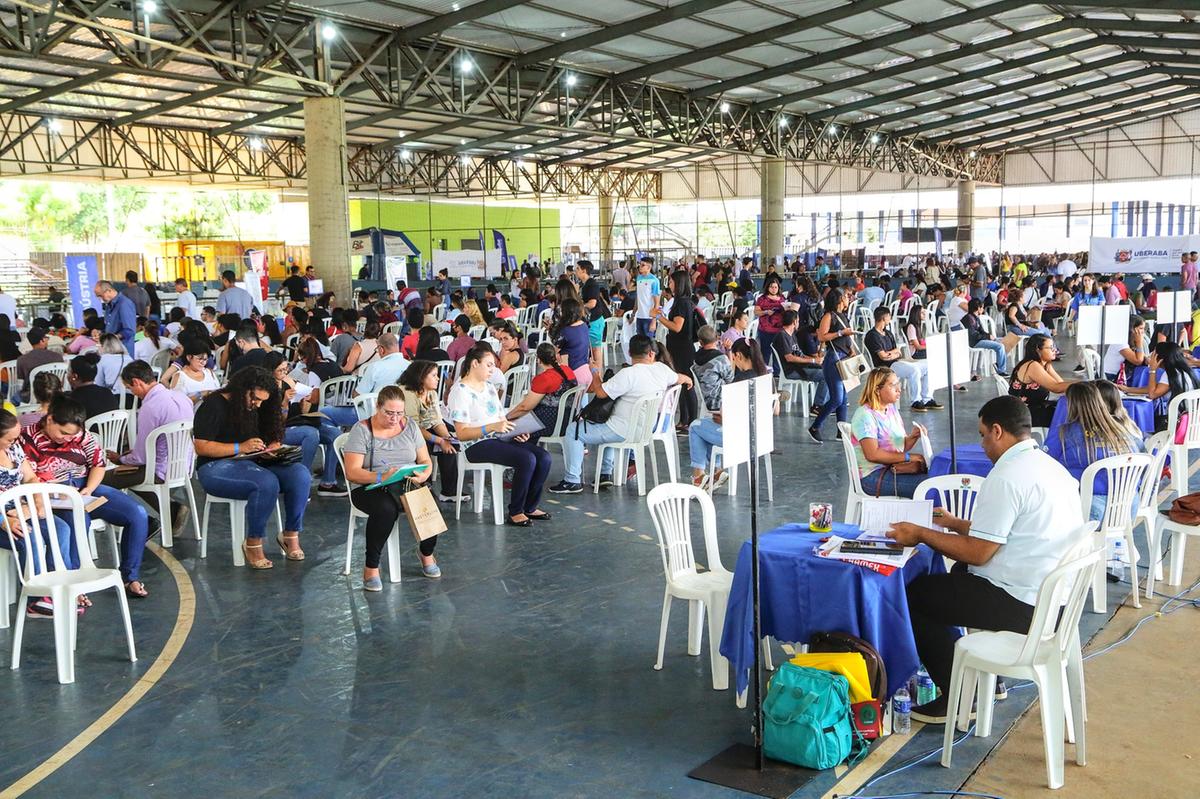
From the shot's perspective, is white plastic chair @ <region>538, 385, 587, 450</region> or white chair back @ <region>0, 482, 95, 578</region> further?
white plastic chair @ <region>538, 385, 587, 450</region>

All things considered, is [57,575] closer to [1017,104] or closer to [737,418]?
[737,418]

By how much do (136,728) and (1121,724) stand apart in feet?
10.7

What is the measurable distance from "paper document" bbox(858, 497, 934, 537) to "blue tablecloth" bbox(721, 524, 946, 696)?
15 cm

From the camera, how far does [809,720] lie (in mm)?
3301

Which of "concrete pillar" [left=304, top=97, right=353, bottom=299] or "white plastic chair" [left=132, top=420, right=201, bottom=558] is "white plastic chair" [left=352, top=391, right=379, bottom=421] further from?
"concrete pillar" [left=304, top=97, right=353, bottom=299]

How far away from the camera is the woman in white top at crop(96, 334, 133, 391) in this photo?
8.36m

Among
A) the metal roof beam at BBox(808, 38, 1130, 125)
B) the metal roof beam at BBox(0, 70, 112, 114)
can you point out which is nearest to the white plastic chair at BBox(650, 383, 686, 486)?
the metal roof beam at BBox(0, 70, 112, 114)

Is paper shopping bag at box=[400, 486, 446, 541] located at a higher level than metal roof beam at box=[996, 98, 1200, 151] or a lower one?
lower

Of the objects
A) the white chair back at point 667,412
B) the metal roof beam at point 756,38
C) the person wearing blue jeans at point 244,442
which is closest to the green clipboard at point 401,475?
the person wearing blue jeans at point 244,442

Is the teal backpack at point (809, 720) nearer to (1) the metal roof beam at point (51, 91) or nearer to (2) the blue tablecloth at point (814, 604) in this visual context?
(2) the blue tablecloth at point (814, 604)

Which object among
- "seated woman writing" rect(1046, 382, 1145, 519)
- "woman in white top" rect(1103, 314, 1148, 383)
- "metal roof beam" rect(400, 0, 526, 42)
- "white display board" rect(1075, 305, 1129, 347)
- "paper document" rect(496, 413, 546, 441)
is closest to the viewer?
"seated woman writing" rect(1046, 382, 1145, 519)

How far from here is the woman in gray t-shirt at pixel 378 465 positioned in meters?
5.11

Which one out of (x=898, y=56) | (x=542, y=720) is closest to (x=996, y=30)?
(x=898, y=56)

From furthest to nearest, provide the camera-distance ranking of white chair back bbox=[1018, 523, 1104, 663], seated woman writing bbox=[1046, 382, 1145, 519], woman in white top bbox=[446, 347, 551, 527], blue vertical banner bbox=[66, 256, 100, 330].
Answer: blue vertical banner bbox=[66, 256, 100, 330] → woman in white top bbox=[446, 347, 551, 527] → seated woman writing bbox=[1046, 382, 1145, 519] → white chair back bbox=[1018, 523, 1104, 663]
